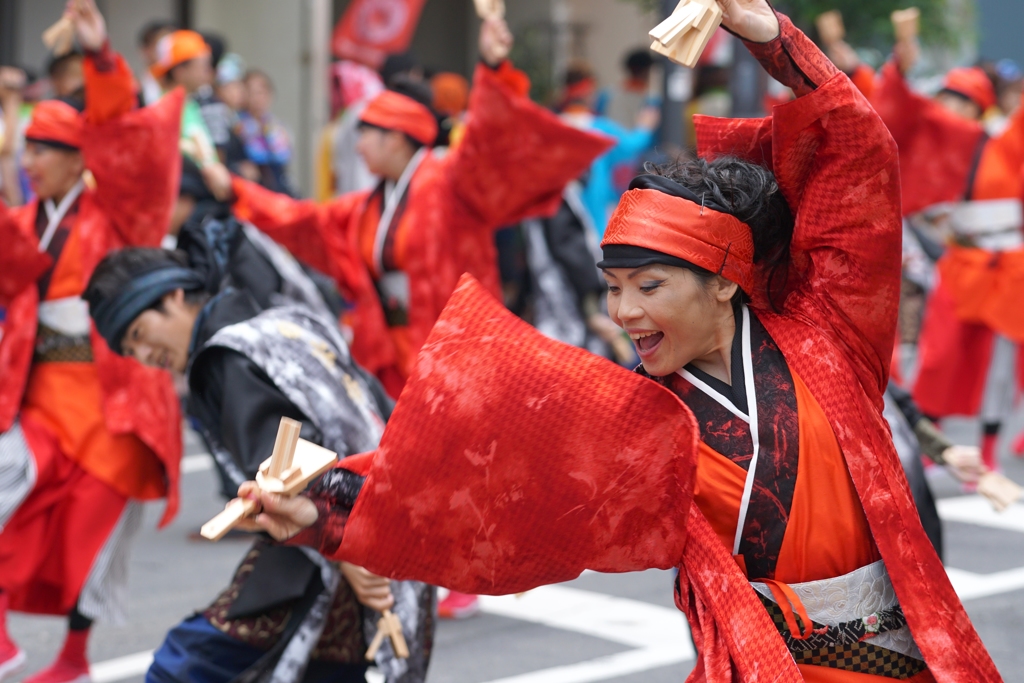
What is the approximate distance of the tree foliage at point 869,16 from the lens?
12.1 m

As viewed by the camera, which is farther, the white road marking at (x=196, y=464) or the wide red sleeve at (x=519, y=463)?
the white road marking at (x=196, y=464)

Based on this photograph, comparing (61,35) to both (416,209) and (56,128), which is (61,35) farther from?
(416,209)

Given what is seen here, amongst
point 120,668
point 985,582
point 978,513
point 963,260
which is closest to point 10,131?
point 120,668

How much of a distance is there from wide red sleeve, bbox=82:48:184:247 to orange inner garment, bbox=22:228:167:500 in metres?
Answer: 0.17

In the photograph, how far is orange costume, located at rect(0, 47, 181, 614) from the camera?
167 inches

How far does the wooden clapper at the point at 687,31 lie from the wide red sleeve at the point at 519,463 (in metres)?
0.45

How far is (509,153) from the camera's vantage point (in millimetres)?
5320

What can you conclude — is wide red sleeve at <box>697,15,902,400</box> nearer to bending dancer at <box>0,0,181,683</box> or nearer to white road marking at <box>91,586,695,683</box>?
white road marking at <box>91,586,695,683</box>

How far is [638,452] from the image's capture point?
2.07 meters

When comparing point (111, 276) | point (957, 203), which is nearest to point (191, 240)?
point (111, 276)

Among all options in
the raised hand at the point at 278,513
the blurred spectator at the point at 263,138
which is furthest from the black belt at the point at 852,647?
the blurred spectator at the point at 263,138

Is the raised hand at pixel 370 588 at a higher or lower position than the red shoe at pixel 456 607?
higher

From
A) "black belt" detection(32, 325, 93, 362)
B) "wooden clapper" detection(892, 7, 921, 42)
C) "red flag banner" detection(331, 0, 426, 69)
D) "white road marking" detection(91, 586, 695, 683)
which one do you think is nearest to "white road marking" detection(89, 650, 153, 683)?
"white road marking" detection(91, 586, 695, 683)

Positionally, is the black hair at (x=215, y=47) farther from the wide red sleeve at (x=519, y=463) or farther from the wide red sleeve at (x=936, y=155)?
the wide red sleeve at (x=519, y=463)
